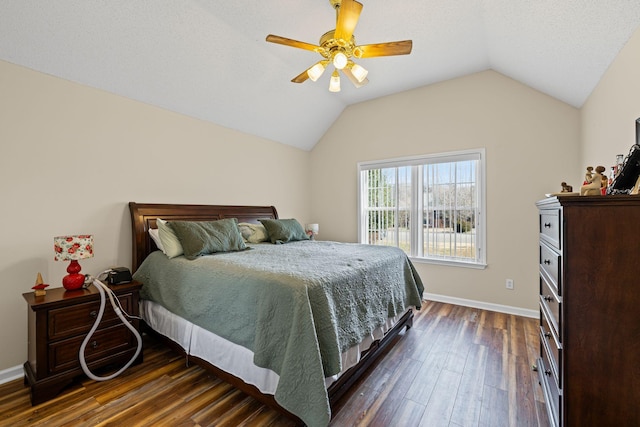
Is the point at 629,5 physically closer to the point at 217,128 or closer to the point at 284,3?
the point at 284,3

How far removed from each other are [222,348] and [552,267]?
2.14 m

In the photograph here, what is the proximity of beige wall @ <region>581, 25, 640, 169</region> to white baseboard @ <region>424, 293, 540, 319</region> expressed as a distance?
180 cm

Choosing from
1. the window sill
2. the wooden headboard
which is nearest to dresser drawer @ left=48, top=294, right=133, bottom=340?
the wooden headboard

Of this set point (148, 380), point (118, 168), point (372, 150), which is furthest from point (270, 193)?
point (148, 380)

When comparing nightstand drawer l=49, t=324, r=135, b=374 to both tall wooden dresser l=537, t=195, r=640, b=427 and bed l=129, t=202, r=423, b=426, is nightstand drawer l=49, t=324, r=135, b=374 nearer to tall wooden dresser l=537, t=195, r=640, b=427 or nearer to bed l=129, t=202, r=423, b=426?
bed l=129, t=202, r=423, b=426

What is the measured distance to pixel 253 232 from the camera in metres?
3.60

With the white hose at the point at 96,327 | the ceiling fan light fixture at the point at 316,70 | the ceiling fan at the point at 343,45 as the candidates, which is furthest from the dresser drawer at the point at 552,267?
the white hose at the point at 96,327

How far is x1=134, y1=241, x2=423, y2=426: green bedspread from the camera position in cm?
147

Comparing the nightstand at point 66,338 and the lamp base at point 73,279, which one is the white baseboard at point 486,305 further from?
the lamp base at point 73,279

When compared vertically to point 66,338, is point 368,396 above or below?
below

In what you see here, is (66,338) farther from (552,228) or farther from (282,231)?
(552,228)

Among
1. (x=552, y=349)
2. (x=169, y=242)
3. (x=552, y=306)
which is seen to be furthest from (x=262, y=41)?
(x=552, y=349)

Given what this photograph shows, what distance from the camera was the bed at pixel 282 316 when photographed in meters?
1.49

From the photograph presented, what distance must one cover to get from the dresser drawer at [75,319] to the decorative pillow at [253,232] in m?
1.62
